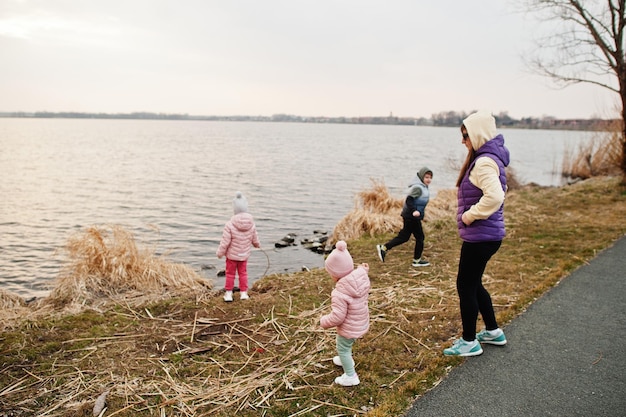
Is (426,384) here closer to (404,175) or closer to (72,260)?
(72,260)

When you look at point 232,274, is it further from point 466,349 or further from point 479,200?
point 479,200

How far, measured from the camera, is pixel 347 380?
4.11 m

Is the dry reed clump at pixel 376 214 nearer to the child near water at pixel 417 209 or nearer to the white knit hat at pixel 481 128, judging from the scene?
the child near water at pixel 417 209

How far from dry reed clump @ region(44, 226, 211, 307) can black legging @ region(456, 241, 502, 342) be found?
503 centimetres

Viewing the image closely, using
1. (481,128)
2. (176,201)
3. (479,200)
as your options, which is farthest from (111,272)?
(176,201)

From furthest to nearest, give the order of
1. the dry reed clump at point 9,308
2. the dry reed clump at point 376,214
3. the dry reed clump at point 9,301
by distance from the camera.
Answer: the dry reed clump at point 376,214, the dry reed clump at point 9,301, the dry reed clump at point 9,308

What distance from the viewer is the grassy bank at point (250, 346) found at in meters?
3.97

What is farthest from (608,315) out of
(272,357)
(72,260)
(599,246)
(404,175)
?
(404,175)

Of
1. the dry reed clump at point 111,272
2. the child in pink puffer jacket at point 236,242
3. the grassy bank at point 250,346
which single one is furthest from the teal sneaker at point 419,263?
the dry reed clump at point 111,272

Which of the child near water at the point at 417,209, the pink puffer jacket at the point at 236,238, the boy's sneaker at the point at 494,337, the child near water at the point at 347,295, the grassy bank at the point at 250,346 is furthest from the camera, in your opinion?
the child near water at the point at 417,209

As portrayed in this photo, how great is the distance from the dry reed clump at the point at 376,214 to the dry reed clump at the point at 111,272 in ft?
14.8

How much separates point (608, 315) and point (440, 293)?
201cm

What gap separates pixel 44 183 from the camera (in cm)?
2412

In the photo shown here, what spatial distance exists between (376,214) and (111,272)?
709 centimetres
